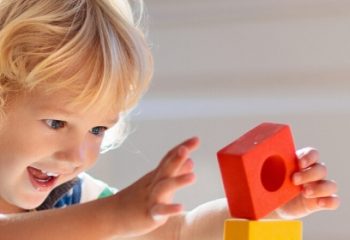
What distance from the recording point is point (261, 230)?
664 mm

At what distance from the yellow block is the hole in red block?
0.03 metres

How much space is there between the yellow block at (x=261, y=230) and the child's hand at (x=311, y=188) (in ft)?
0.15

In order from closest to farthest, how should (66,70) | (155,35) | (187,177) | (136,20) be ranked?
(187,177), (66,70), (136,20), (155,35)

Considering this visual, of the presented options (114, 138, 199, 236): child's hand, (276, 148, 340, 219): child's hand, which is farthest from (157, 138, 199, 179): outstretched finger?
(276, 148, 340, 219): child's hand

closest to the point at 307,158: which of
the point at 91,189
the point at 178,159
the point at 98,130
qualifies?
the point at 178,159

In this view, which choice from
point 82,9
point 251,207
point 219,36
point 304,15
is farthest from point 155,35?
point 251,207

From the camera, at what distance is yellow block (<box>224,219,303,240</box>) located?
0.66m

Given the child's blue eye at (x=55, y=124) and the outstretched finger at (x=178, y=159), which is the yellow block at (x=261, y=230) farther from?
the child's blue eye at (x=55, y=124)

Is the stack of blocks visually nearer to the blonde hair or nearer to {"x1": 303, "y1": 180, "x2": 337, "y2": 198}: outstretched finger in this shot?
{"x1": 303, "y1": 180, "x2": 337, "y2": 198}: outstretched finger

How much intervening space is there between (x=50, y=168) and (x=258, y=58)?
1.51 ft

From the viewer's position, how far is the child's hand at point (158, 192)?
63 centimetres

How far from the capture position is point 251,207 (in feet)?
2.16

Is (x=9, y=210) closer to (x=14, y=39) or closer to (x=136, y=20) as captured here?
(x=14, y=39)

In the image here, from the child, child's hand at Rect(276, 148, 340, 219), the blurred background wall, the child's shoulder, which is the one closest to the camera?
child's hand at Rect(276, 148, 340, 219)
